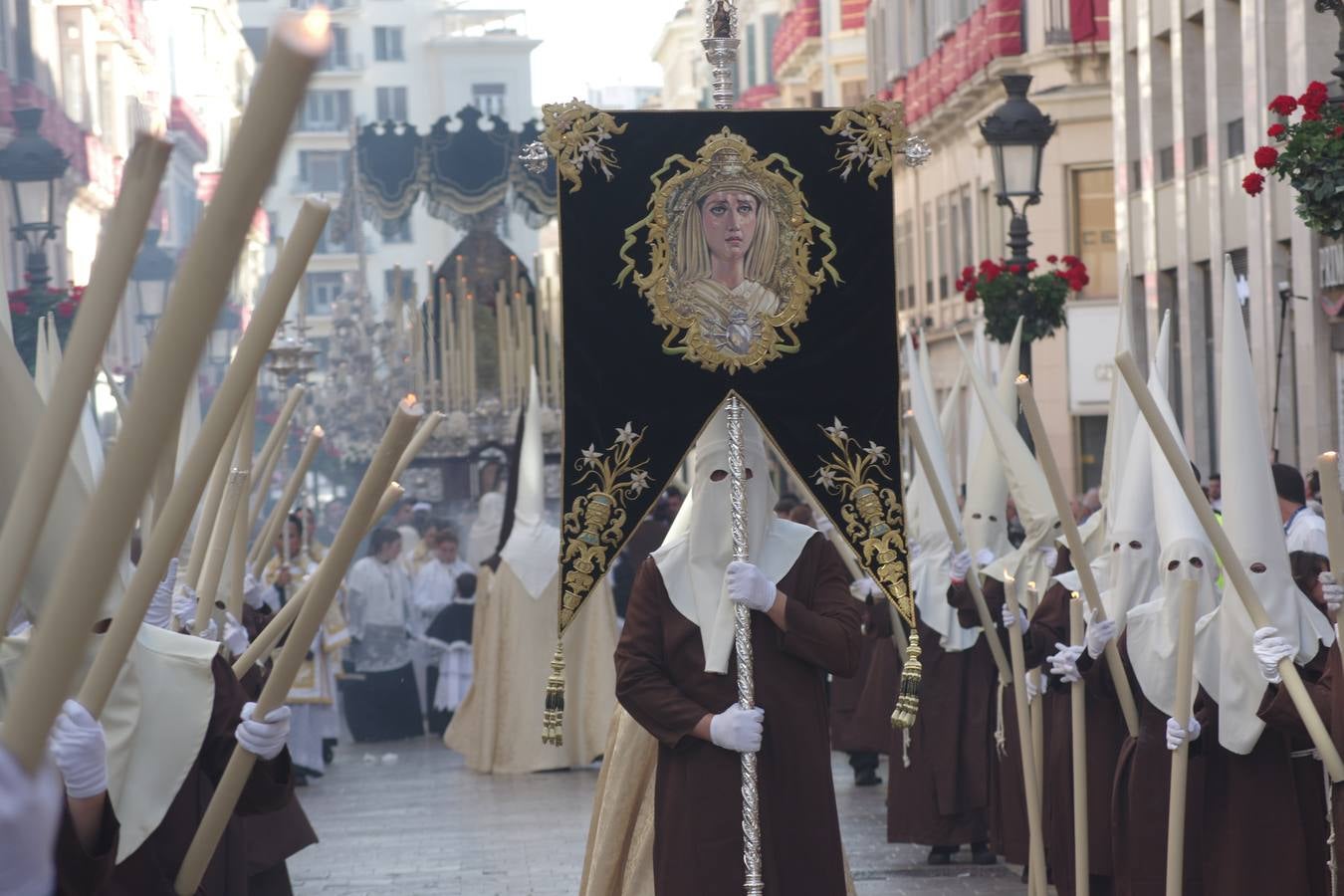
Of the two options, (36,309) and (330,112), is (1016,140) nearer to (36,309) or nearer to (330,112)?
(36,309)

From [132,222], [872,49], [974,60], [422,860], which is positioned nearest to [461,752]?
[422,860]

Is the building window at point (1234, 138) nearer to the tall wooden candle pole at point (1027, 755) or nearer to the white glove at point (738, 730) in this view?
the tall wooden candle pole at point (1027, 755)

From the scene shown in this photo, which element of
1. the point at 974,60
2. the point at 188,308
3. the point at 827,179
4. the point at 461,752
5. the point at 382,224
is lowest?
the point at 461,752

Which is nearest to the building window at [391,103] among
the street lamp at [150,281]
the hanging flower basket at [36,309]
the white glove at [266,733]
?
the street lamp at [150,281]

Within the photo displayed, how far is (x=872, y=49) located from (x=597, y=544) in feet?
147

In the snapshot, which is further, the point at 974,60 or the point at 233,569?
the point at 974,60

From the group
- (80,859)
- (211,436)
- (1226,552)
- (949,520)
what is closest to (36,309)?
(949,520)

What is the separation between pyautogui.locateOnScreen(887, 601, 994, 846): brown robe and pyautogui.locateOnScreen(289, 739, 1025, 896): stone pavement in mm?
203

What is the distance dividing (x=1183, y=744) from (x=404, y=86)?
3687cm

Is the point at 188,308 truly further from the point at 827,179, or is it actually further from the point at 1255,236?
the point at 1255,236

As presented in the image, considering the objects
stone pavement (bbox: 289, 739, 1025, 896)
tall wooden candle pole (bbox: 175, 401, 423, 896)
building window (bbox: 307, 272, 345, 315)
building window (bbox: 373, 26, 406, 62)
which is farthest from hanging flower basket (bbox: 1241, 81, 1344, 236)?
building window (bbox: 307, 272, 345, 315)

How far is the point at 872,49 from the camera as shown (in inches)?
2009

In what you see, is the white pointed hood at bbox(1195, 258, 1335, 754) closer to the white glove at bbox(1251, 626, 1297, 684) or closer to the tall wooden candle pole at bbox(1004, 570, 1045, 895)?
the white glove at bbox(1251, 626, 1297, 684)

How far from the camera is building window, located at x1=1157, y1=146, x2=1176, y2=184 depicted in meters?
29.2
